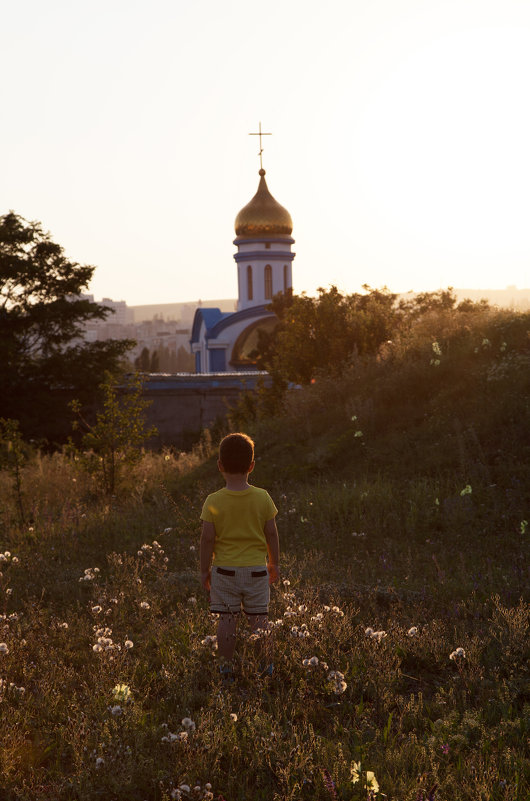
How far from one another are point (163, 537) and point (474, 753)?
18.4 ft

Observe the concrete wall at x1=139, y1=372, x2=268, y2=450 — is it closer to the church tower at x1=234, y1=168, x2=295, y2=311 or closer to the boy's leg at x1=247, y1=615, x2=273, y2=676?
the boy's leg at x1=247, y1=615, x2=273, y2=676

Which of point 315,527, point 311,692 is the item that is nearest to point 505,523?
point 315,527

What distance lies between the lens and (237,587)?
463cm

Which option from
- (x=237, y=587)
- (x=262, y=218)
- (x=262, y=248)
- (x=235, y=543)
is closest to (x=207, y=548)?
(x=235, y=543)

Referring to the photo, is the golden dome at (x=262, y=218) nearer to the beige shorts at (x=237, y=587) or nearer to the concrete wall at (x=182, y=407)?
the concrete wall at (x=182, y=407)

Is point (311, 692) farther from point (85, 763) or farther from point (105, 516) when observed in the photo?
point (105, 516)

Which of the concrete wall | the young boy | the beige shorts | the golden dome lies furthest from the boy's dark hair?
the golden dome

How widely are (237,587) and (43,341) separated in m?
25.0

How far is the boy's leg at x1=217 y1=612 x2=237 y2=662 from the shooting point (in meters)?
4.63

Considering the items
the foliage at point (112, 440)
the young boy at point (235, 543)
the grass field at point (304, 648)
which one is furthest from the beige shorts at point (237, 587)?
the foliage at point (112, 440)

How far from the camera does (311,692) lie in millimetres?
4426

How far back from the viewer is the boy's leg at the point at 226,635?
4629mm

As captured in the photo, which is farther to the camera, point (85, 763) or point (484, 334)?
point (484, 334)

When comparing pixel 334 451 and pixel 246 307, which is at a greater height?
pixel 246 307
